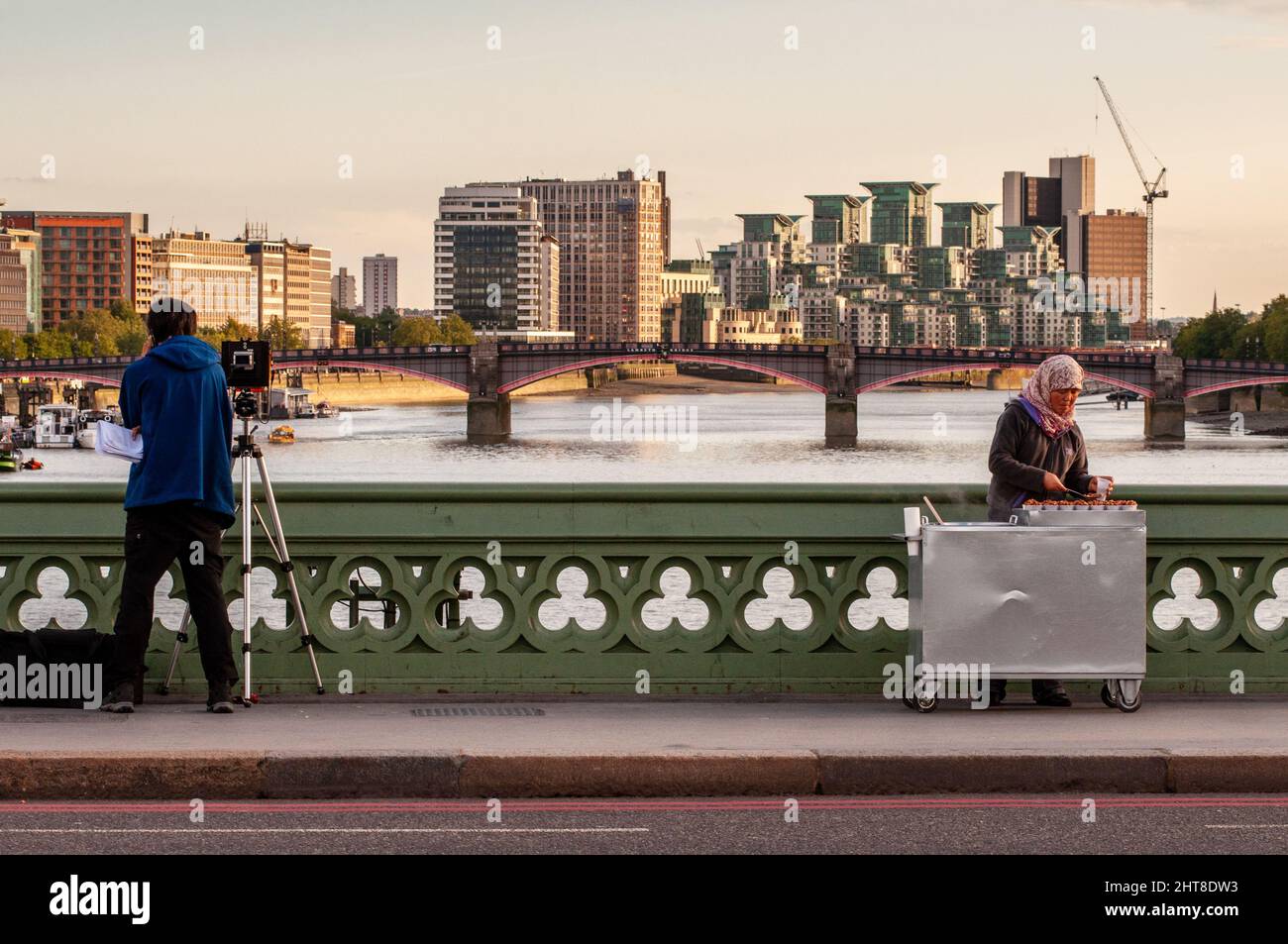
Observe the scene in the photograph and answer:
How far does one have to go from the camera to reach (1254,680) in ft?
29.7

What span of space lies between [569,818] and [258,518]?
2.54 metres

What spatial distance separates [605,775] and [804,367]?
360ft

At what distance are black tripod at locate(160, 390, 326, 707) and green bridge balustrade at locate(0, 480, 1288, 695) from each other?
0.11 metres

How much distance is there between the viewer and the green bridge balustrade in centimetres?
880

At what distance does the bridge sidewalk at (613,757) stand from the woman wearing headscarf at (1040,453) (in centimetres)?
98

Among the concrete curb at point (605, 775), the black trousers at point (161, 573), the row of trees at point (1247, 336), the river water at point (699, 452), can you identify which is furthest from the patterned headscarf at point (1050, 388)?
the row of trees at point (1247, 336)

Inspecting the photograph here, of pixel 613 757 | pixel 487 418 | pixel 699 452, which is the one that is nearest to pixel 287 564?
pixel 613 757

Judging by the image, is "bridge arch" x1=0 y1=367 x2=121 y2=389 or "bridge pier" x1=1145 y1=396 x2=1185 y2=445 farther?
"bridge arch" x1=0 y1=367 x2=121 y2=389

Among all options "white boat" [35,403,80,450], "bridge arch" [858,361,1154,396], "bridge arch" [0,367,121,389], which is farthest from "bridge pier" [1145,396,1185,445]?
"white boat" [35,403,80,450]

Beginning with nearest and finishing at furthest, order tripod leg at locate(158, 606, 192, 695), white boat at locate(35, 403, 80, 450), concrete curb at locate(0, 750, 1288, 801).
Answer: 1. concrete curb at locate(0, 750, 1288, 801)
2. tripod leg at locate(158, 606, 192, 695)
3. white boat at locate(35, 403, 80, 450)

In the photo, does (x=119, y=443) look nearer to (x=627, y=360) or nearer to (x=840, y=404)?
(x=840, y=404)

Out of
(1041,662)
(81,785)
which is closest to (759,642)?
(1041,662)

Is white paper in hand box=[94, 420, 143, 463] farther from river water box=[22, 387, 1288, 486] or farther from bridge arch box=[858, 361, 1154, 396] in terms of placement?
bridge arch box=[858, 361, 1154, 396]

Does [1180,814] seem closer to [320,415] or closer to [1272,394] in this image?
[320,415]
